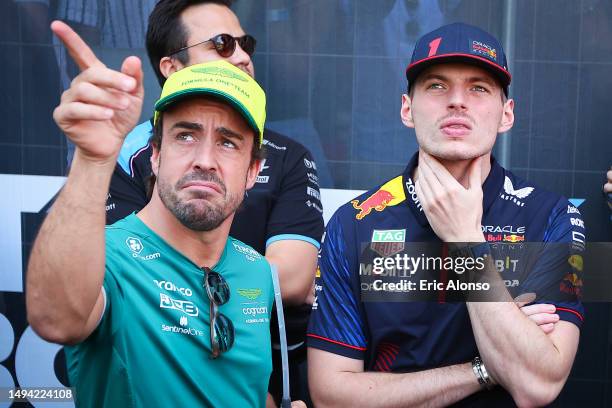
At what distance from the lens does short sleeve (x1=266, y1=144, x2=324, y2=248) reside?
2387mm

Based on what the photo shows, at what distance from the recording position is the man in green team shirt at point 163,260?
119 centimetres

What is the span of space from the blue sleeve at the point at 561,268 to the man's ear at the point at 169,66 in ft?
4.60

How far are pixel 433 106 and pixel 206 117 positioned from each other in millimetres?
705

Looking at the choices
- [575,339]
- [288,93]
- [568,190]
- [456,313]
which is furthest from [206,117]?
[568,190]

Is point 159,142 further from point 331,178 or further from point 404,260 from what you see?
point 331,178

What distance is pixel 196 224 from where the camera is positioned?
1601 millimetres

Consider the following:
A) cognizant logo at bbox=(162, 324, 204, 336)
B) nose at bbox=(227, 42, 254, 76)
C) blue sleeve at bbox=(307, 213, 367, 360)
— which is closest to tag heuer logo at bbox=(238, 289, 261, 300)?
cognizant logo at bbox=(162, 324, 204, 336)

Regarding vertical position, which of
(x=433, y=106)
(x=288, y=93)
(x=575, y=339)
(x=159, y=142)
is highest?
(x=288, y=93)

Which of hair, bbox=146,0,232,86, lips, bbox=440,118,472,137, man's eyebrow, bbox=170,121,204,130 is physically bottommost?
man's eyebrow, bbox=170,121,204,130

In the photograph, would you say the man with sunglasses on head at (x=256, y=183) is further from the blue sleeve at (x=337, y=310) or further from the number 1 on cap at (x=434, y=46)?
the number 1 on cap at (x=434, y=46)

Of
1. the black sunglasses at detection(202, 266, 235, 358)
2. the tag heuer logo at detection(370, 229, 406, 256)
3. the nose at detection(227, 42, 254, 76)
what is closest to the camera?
the black sunglasses at detection(202, 266, 235, 358)

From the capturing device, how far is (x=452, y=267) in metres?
2.00

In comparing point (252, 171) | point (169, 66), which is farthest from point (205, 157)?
point (169, 66)

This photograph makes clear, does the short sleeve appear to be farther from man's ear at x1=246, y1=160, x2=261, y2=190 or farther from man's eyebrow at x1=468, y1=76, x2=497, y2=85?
man's eyebrow at x1=468, y1=76, x2=497, y2=85
